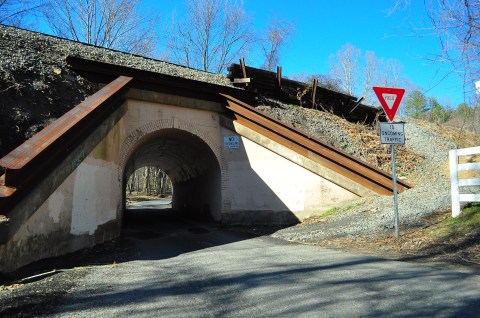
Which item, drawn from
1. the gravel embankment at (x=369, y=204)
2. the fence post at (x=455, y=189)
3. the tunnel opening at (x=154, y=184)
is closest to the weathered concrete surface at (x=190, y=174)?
the gravel embankment at (x=369, y=204)

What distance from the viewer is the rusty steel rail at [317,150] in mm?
11711

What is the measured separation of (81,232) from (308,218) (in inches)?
277

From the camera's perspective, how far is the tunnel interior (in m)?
13.5

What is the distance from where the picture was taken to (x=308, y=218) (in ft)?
40.1

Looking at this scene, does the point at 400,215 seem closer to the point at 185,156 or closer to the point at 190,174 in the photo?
the point at 185,156

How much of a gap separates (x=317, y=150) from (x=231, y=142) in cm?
302

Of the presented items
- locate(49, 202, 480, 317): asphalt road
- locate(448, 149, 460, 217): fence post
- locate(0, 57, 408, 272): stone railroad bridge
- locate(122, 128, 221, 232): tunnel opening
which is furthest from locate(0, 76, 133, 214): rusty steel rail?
locate(448, 149, 460, 217): fence post

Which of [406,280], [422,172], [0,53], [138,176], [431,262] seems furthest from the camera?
[138,176]

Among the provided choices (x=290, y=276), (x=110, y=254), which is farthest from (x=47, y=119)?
(x=290, y=276)

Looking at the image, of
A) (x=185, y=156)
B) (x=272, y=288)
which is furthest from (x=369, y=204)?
(x=185, y=156)

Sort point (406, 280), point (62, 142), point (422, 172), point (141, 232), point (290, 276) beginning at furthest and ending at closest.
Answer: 1. point (422, 172)
2. point (141, 232)
3. point (62, 142)
4. point (290, 276)
5. point (406, 280)

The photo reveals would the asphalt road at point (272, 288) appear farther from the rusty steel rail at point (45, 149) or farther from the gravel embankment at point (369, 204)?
the gravel embankment at point (369, 204)

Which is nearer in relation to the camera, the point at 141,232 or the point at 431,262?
the point at 431,262

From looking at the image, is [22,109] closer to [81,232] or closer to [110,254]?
[81,232]
